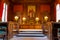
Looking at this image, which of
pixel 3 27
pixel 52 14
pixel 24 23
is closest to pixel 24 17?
pixel 24 23

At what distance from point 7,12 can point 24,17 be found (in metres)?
1.86

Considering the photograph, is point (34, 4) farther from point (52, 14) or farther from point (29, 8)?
point (52, 14)

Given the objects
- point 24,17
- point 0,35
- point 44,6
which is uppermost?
point 44,6

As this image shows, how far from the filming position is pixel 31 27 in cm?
1414

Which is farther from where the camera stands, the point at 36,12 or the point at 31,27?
the point at 36,12

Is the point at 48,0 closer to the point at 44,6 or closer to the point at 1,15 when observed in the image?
the point at 44,6

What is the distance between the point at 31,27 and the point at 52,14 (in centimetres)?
254

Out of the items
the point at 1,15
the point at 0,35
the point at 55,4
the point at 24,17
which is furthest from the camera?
the point at 24,17

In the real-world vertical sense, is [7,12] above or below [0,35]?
above

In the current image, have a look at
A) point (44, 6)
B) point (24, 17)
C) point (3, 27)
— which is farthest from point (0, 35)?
point (44, 6)

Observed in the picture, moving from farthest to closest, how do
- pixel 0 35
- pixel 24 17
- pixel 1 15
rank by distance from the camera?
1. pixel 24 17
2. pixel 1 15
3. pixel 0 35

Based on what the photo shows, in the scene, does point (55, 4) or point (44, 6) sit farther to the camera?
point (44, 6)

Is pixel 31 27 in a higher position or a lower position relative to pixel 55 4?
lower

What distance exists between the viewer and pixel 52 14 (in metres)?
14.9
